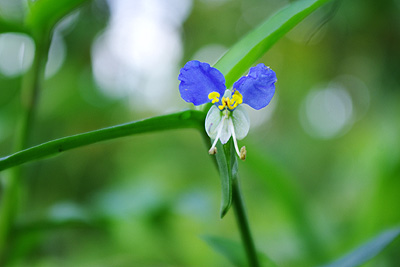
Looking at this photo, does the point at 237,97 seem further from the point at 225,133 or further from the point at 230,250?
the point at 230,250

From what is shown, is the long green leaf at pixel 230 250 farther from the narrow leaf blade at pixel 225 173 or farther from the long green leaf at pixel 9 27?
the long green leaf at pixel 9 27

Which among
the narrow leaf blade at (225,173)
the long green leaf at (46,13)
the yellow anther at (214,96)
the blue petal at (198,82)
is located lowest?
the narrow leaf blade at (225,173)

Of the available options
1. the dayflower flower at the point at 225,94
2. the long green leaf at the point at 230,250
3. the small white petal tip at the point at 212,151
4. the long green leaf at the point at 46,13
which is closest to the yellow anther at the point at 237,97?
the dayflower flower at the point at 225,94

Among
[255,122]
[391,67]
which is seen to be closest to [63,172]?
[255,122]

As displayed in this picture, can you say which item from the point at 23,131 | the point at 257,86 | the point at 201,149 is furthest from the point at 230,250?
the point at 201,149

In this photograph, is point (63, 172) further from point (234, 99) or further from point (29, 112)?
point (234, 99)
